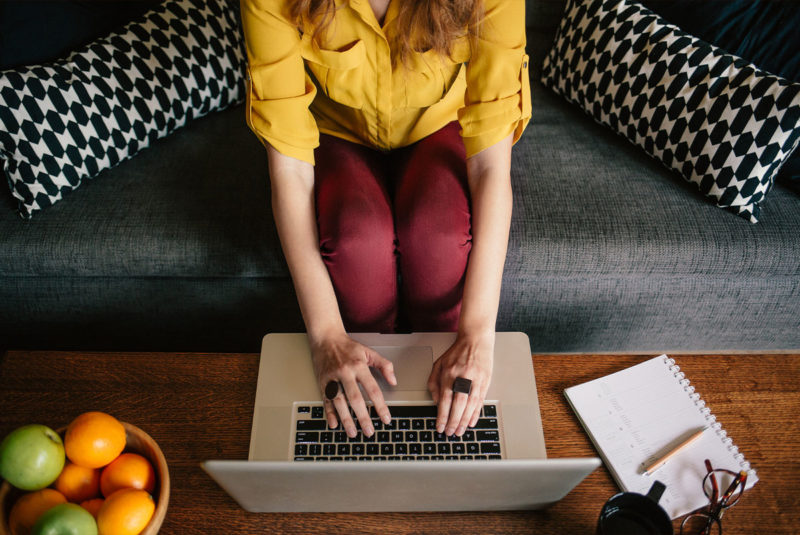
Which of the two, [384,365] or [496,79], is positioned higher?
[496,79]

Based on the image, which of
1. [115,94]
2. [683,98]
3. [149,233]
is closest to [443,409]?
[149,233]

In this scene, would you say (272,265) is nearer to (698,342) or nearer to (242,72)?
(242,72)

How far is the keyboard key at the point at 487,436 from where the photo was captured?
2.45 ft

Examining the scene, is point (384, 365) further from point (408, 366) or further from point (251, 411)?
point (251, 411)

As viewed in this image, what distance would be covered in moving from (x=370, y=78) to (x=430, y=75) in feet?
0.41

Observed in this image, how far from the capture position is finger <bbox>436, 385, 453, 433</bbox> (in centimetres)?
74

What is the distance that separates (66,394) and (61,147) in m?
0.61

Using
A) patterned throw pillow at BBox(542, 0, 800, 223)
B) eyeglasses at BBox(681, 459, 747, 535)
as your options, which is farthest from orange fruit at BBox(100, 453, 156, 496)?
patterned throw pillow at BBox(542, 0, 800, 223)

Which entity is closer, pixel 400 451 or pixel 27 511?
pixel 27 511

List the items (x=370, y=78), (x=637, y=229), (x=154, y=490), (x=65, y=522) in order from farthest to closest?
(x=637, y=229) → (x=370, y=78) → (x=154, y=490) → (x=65, y=522)

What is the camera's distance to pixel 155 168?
1.27 meters

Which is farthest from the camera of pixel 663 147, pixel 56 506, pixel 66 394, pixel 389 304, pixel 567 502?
pixel 663 147

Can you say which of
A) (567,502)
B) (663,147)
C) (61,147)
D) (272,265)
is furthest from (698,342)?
(61,147)

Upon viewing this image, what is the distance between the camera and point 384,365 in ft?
2.58
